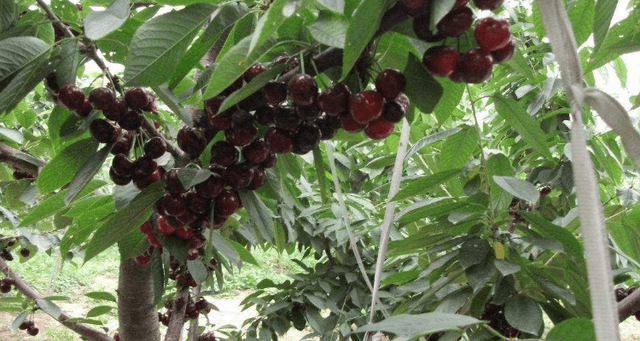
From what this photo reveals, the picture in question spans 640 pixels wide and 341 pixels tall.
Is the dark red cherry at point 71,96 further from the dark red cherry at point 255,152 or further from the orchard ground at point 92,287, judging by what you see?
the orchard ground at point 92,287

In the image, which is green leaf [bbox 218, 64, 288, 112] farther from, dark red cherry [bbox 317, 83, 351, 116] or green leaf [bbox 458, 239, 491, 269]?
green leaf [bbox 458, 239, 491, 269]

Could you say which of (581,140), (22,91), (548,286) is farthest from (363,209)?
(581,140)

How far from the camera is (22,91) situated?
546 mm

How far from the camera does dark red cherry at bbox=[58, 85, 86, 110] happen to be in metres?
0.60

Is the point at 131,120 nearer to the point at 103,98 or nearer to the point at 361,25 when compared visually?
the point at 103,98

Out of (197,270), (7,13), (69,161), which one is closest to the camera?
(7,13)

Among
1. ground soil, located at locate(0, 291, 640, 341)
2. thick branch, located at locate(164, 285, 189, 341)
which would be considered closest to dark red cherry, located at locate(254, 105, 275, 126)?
thick branch, located at locate(164, 285, 189, 341)

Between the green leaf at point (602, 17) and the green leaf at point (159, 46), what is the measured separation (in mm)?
442

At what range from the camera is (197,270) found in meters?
0.84

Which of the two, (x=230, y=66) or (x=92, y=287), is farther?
(x=92, y=287)

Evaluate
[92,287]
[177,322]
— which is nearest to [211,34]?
[177,322]

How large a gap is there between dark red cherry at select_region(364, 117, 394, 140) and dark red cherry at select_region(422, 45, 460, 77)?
0.27ft

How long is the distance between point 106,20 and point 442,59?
12.4 inches

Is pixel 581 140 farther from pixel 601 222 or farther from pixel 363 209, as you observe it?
pixel 363 209
